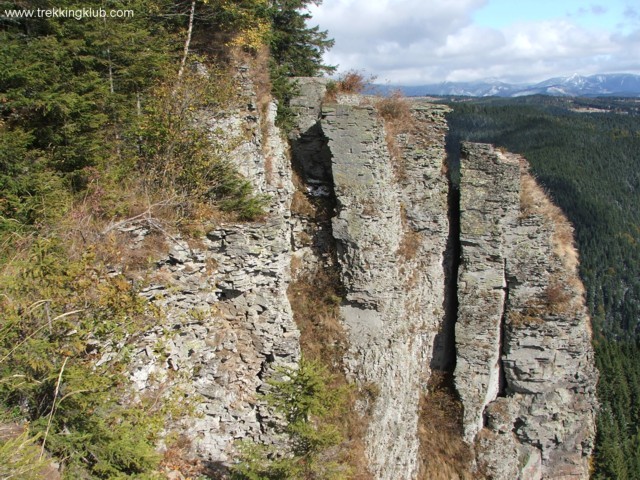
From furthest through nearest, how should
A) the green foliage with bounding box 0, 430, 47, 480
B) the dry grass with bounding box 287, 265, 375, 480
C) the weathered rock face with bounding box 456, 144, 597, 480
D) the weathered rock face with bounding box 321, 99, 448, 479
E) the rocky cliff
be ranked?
1. the weathered rock face with bounding box 456, 144, 597, 480
2. the weathered rock face with bounding box 321, 99, 448, 479
3. the dry grass with bounding box 287, 265, 375, 480
4. the rocky cliff
5. the green foliage with bounding box 0, 430, 47, 480

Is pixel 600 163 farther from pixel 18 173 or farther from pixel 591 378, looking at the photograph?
pixel 18 173

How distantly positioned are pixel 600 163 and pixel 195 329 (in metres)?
152

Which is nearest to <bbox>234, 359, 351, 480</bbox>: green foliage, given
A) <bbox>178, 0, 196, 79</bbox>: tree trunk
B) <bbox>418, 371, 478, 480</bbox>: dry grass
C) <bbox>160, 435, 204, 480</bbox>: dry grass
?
<bbox>160, 435, 204, 480</bbox>: dry grass

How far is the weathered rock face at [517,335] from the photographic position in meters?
17.0

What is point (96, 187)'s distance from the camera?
367 inches

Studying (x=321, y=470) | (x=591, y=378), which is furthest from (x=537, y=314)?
(x=321, y=470)

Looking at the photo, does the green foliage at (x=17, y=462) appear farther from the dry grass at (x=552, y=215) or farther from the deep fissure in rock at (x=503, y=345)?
the dry grass at (x=552, y=215)

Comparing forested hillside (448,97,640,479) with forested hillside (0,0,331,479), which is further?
forested hillside (448,97,640,479)

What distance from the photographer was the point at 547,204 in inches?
715

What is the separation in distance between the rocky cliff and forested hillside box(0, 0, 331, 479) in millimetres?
1281

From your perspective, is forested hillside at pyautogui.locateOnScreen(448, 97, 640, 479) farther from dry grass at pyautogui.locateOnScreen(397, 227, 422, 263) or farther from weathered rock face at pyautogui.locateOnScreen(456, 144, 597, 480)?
dry grass at pyautogui.locateOnScreen(397, 227, 422, 263)

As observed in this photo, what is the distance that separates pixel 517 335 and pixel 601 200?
4885 inches

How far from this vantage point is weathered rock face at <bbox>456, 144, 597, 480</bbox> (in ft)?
55.7

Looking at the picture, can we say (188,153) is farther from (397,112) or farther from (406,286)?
(406,286)
